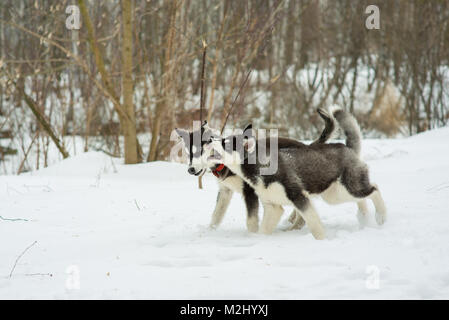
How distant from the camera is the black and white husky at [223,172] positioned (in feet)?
13.0

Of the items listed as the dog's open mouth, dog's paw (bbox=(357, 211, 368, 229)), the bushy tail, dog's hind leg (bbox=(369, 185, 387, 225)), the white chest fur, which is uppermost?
the bushy tail

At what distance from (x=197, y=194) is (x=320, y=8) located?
43.0 ft

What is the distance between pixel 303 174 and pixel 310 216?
0.43 metres

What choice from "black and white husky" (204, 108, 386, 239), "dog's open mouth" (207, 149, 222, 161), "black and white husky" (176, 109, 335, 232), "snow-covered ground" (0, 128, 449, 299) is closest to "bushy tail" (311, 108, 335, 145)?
"black and white husky" (176, 109, 335, 232)

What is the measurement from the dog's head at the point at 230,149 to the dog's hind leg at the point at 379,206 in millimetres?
1284

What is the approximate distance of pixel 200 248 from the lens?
3.77 m

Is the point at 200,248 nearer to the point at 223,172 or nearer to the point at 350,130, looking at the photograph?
the point at 223,172

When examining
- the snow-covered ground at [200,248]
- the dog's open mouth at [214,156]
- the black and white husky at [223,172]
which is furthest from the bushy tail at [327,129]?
the dog's open mouth at [214,156]

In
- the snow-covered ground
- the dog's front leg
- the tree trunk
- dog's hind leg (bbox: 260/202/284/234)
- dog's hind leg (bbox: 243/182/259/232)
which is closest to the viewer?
the snow-covered ground

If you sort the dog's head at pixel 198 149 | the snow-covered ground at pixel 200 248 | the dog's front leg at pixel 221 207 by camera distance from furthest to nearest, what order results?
the dog's front leg at pixel 221 207 < the dog's head at pixel 198 149 < the snow-covered ground at pixel 200 248

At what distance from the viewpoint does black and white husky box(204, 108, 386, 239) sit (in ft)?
13.2

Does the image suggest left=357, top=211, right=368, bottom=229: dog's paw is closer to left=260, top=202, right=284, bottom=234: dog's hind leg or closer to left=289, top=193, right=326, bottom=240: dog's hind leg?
left=289, top=193, right=326, bottom=240: dog's hind leg

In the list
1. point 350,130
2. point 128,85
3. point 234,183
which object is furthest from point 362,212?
point 128,85

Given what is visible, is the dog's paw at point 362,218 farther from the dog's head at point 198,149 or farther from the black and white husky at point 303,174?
the dog's head at point 198,149
